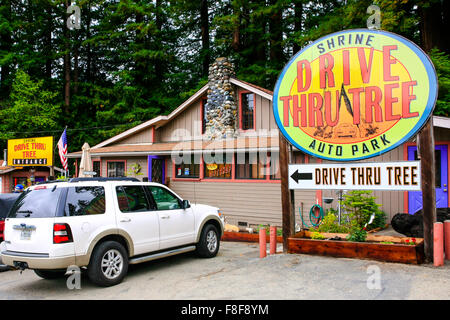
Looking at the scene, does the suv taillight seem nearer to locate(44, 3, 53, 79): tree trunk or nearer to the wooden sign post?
the wooden sign post

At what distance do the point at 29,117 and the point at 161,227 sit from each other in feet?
84.7

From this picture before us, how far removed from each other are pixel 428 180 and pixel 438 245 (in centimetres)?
112

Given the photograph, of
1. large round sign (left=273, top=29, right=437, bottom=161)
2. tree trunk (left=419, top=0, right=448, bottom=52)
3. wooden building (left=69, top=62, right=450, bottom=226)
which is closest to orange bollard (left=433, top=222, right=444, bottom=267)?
large round sign (left=273, top=29, right=437, bottom=161)

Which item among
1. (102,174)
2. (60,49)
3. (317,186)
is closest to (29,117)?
(60,49)

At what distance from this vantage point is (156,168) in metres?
16.4

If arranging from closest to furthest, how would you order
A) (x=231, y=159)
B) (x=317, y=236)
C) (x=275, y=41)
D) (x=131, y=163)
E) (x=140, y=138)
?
(x=317, y=236), (x=231, y=159), (x=131, y=163), (x=140, y=138), (x=275, y=41)

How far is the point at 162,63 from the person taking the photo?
108ft

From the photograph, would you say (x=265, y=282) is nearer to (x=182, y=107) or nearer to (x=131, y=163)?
(x=182, y=107)

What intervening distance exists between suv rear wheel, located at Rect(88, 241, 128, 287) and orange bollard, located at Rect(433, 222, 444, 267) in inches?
211

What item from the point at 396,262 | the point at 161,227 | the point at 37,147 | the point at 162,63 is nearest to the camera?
the point at 396,262

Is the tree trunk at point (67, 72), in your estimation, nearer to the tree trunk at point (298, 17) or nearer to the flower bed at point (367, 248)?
the tree trunk at point (298, 17)

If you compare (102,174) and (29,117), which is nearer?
(102,174)

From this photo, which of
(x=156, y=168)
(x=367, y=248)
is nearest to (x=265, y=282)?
(x=367, y=248)
